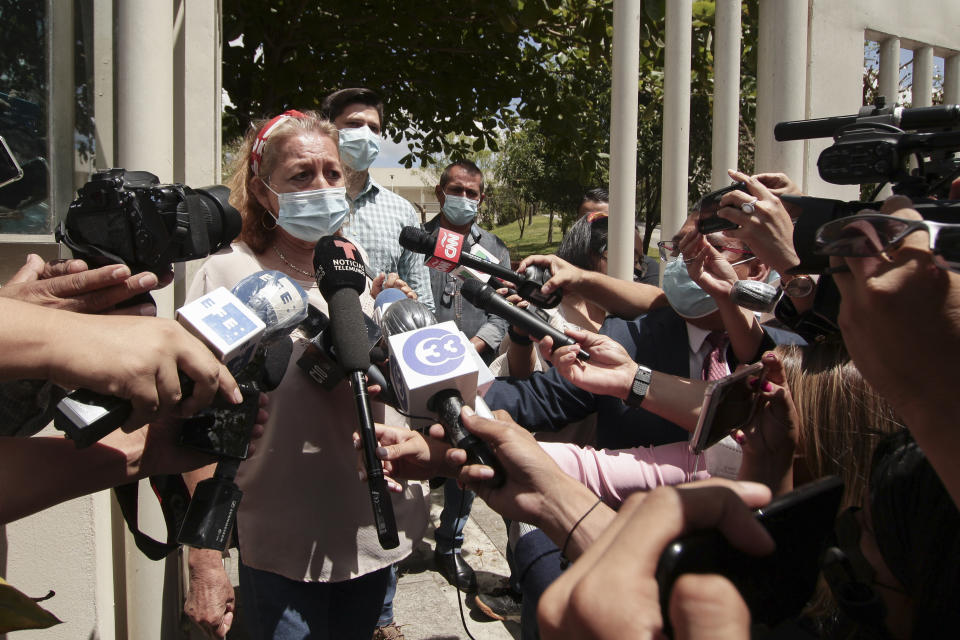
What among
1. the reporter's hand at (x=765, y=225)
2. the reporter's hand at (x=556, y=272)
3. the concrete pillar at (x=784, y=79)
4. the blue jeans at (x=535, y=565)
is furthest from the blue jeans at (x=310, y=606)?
the concrete pillar at (x=784, y=79)

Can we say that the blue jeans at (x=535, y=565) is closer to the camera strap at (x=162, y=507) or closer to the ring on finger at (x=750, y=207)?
the camera strap at (x=162, y=507)

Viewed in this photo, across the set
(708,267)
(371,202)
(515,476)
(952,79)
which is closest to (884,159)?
(708,267)

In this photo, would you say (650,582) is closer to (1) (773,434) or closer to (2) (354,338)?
(1) (773,434)

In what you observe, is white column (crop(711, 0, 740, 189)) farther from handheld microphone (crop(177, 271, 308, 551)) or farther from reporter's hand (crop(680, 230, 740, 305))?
handheld microphone (crop(177, 271, 308, 551))

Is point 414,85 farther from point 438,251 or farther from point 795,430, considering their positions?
point 795,430

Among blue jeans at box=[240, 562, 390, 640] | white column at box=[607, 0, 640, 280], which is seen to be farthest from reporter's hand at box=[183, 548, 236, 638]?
white column at box=[607, 0, 640, 280]

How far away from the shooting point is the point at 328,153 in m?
2.06

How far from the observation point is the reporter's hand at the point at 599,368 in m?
1.84

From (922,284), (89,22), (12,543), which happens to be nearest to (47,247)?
(89,22)

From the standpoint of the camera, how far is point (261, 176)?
6.60 ft

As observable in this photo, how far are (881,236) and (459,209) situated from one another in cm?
339

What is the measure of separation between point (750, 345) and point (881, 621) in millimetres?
1229

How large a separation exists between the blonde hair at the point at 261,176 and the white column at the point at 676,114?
5.85 ft

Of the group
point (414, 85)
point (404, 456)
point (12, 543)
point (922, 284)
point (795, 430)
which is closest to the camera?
point (922, 284)
